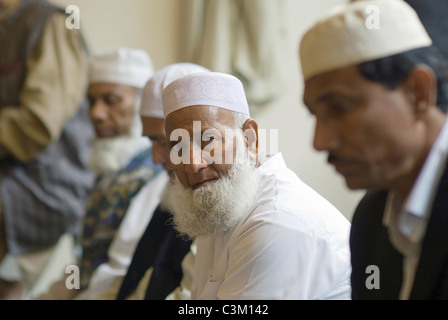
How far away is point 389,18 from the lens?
1.35 meters

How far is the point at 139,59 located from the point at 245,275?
109 inches

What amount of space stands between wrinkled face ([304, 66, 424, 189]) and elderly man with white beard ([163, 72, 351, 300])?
1.42ft

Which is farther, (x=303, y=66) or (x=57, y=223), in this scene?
(x=57, y=223)

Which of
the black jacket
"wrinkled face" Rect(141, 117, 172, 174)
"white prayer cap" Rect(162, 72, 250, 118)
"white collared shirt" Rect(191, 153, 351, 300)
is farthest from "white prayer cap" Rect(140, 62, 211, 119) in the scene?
the black jacket

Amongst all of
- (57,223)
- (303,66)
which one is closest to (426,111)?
(303,66)

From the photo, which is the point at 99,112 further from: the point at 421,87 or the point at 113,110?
the point at 421,87

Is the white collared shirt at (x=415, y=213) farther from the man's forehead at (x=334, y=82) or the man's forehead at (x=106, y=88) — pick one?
the man's forehead at (x=106, y=88)

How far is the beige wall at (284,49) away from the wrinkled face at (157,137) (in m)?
1.54

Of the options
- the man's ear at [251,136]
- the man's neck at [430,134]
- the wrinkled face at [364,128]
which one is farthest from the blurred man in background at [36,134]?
the man's neck at [430,134]

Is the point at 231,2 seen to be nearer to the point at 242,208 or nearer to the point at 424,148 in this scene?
the point at 242,208

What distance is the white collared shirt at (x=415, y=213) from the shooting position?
1.28 meters

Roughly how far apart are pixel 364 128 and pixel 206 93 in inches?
37.7
